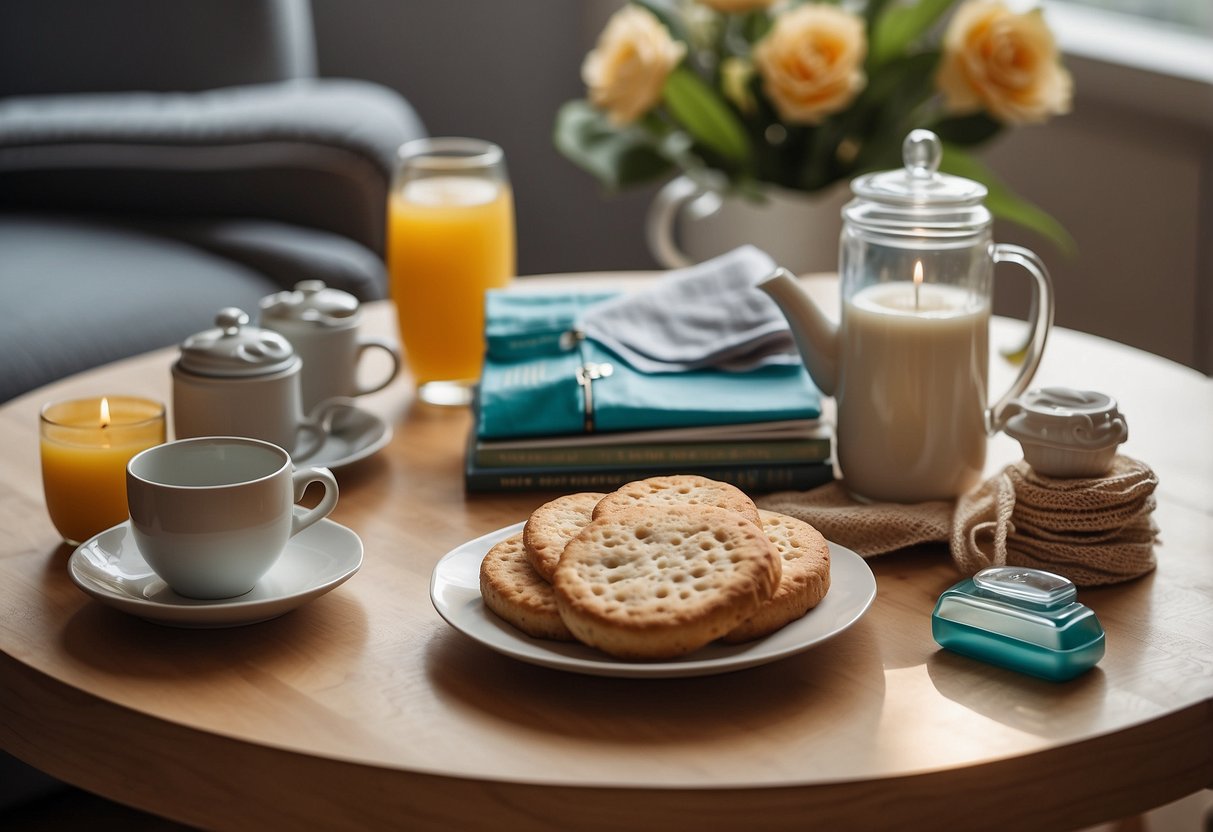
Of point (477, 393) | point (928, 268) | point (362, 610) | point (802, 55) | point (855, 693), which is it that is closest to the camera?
point (855, 693)

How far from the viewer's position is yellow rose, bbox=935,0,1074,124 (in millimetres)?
1462

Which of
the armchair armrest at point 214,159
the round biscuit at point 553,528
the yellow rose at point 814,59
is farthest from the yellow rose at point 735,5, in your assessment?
the round biscuit at point 553,528

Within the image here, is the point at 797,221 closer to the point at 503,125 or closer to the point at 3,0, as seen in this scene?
the point at 503,125

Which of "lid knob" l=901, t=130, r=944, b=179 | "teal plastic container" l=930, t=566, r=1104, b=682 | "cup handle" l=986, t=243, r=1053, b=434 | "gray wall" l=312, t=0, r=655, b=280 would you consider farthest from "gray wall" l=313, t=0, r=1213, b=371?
"teal plastic container" l=930, t=566, r=1104, b=682

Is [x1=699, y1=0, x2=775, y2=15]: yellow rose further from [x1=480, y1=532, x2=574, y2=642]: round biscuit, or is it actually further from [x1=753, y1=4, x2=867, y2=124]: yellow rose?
[x1=480, y1=532, x2=574, y2=642]: round biscuit

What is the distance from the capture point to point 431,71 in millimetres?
2957

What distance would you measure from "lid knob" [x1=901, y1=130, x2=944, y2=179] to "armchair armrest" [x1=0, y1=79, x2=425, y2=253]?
127 centimetres

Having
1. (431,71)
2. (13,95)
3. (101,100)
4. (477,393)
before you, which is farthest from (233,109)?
(477,393)

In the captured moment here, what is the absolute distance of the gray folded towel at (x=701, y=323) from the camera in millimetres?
1109

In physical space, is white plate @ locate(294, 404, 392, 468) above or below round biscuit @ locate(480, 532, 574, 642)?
below

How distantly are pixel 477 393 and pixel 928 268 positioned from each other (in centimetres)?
41

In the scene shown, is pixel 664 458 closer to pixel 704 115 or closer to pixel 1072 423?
pixel 1072 423

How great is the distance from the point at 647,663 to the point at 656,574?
50 millimetres

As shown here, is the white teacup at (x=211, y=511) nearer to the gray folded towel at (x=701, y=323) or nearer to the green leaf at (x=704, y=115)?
the gray folded towel at (x=701, y=323)
